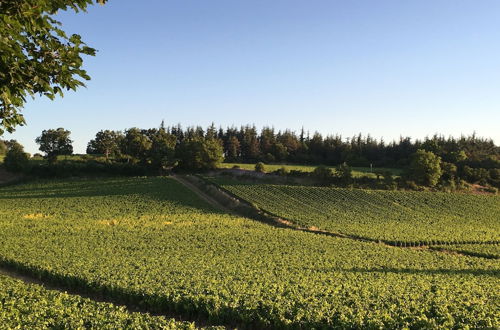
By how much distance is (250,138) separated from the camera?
5881 inches

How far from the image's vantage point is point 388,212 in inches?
2447

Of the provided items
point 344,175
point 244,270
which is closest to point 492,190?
point 344,175

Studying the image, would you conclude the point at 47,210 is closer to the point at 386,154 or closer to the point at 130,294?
the point at 130,294

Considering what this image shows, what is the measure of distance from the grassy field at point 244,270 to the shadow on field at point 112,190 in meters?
10.3

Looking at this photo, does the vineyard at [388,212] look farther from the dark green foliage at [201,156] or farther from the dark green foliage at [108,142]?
the dark green foliage at [108,142]

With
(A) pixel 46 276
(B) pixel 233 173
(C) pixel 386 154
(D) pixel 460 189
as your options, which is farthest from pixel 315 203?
(C) pixel 386 154

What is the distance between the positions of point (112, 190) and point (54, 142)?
1710 inches

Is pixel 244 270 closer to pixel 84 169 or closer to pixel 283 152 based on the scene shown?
pixel 84 169

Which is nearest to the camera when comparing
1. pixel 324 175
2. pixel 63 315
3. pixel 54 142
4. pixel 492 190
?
pixel 63 315

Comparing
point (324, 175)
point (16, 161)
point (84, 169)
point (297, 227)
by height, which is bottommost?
point (297, 227)

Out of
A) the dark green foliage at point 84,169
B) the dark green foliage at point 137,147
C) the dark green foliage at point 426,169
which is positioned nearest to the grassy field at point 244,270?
the dark green foliage at point 84,169

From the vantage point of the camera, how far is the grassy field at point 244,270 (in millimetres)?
16797

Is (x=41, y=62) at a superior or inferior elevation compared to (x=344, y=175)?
superior

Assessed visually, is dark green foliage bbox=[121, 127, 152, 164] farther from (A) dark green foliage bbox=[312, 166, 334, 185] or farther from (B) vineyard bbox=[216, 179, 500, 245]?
(A) dark green foliage bbox=[312, 166, 334, 185]
